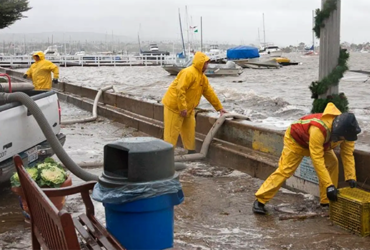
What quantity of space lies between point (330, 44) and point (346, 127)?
6.03 ft

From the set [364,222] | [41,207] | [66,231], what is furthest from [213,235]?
[66,231]

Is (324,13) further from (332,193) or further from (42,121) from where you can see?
(42,121)

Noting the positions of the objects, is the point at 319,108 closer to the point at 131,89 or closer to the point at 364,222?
the point at 364,222

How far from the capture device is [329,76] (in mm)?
6660

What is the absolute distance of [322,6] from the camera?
21.3 ft

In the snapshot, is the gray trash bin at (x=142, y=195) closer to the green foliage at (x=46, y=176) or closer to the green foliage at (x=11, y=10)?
the green foliage at (x=46, y=176)

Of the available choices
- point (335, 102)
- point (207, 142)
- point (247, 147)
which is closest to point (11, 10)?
point (207, 142)

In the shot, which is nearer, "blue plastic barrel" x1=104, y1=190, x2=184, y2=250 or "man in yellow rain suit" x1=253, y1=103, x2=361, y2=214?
"blue plastic barrel" x1=104, y1=190, x2=184, y2=250

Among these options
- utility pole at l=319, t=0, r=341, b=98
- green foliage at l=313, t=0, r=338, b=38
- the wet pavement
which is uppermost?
green foliage at l=313, t=0, r=338, b=38

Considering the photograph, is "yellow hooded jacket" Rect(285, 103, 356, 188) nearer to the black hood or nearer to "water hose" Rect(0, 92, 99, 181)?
the black hood

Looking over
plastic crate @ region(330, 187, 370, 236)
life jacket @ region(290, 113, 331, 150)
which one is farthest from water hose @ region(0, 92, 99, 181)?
plastic crate @ region(330, 187, 370, 236)

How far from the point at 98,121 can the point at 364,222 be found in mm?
10145

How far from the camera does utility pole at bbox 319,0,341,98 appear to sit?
21.3 feet

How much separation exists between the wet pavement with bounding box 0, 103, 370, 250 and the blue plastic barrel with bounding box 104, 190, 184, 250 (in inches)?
55.3
